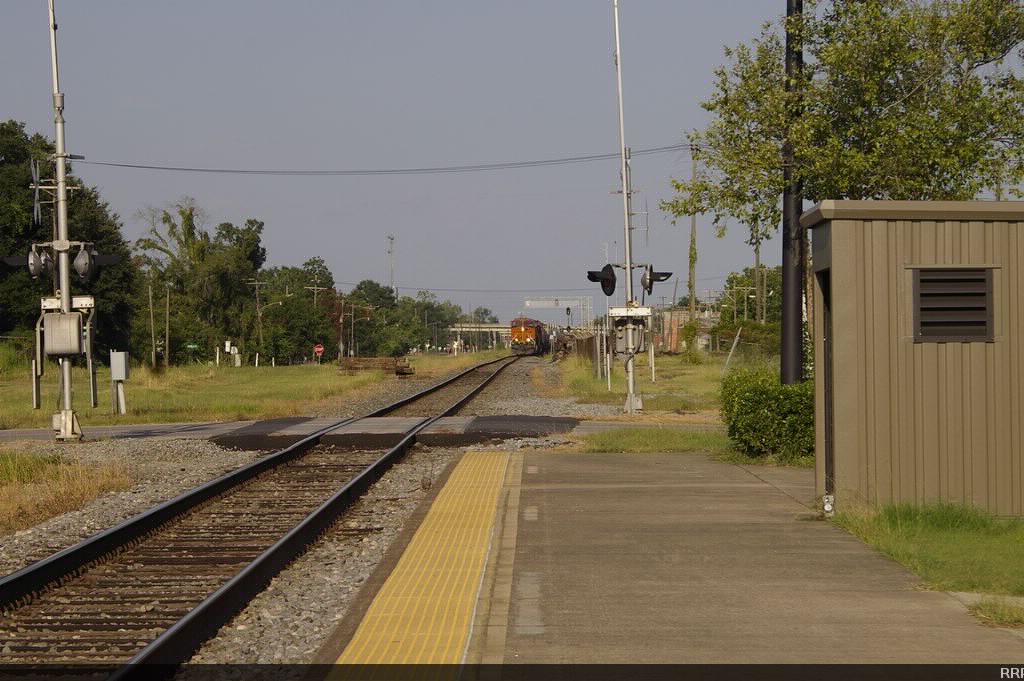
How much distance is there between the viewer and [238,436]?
74.8 feet

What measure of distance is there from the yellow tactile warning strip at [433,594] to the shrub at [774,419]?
15.3 ft

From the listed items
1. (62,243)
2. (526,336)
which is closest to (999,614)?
(62,243)

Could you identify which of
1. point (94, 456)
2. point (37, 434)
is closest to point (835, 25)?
point (94, 456)

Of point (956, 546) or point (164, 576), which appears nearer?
point (956, 546)

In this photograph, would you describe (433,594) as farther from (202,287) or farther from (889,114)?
(202,287)

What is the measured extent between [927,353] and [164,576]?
22.9 ft

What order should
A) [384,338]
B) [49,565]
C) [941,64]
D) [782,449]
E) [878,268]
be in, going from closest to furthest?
[49,565] → [878,268] → [782,449] → [941,64] → [384,338]

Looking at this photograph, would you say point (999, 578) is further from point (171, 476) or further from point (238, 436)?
point (238, 436)

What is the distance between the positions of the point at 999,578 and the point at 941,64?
1303 centimetres

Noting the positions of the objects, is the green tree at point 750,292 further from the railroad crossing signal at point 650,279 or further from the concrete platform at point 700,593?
the concrete platform at point 700,593

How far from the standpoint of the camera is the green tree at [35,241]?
242 ft

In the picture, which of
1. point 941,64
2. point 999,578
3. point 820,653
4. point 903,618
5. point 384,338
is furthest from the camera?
point 384,338

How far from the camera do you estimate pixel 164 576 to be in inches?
390

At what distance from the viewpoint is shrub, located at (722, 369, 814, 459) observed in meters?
16.3
